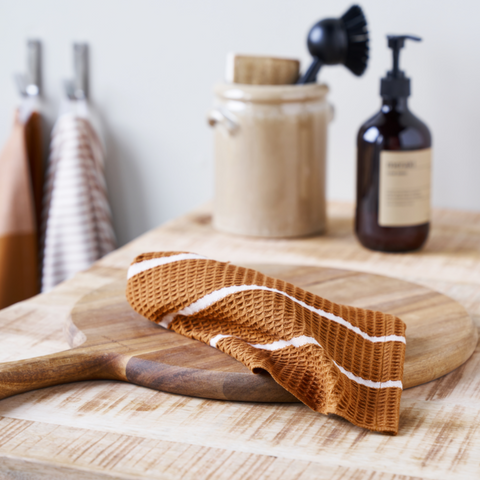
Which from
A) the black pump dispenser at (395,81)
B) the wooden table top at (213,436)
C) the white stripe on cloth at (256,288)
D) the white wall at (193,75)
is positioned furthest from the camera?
the white wall at (193,75)

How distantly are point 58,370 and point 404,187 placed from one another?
1.48ft

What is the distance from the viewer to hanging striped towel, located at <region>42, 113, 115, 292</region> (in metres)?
1.03

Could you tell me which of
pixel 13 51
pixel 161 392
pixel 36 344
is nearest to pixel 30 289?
pixel 13 51

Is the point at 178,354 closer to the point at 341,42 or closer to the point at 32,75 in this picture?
the point at 341,42

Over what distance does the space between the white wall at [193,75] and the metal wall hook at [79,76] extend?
0.5 inches

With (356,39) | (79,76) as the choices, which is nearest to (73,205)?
(79,76)

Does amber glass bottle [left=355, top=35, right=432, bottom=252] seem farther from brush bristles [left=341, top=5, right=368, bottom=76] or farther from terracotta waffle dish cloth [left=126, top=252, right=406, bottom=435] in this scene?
terracotta waffle dish cloth [left=126, top=252, right=406, bottom=435]

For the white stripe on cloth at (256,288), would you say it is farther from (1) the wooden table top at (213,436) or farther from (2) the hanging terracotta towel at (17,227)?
(2) the hanging terracotta towel at (17,227)

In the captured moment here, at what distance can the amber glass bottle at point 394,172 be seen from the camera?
71cm

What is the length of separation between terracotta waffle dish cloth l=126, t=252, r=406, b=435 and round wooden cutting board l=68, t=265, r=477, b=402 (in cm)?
1

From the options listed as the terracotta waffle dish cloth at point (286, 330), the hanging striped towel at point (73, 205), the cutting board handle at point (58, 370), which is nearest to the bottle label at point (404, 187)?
the terracotta waffle dish cloth at point (286, 330)

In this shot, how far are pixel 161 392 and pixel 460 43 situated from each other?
0.68 metres

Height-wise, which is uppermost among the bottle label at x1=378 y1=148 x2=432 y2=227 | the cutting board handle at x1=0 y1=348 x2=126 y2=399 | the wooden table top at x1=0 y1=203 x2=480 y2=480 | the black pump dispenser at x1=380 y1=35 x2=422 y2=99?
the black pump dispenser at x1=380 y1=35 x2=422 y2=99

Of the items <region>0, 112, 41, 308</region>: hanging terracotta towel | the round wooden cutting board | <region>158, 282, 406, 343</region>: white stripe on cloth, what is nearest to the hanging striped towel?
<region>0, 112, 41, 308</region>: hanging terracotta towel
